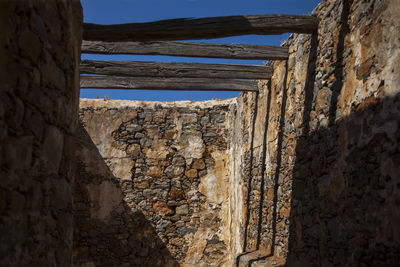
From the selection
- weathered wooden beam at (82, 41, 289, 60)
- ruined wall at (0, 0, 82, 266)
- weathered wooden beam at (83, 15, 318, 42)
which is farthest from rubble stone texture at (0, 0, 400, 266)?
weathered wooden beam at (83, 15, 318, 42)

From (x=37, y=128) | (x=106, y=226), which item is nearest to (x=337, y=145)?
(x=37, y=128)

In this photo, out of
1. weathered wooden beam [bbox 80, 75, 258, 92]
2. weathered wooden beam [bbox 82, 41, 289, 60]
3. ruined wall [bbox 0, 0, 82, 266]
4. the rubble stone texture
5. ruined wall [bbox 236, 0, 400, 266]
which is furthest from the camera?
weathered wooden beam [bbox 80, 75, 258, 92]

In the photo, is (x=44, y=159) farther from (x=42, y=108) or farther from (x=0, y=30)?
(x=0, y=30)

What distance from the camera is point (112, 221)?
665 centimetres

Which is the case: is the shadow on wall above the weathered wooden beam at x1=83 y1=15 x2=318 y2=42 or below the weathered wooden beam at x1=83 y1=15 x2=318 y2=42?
below

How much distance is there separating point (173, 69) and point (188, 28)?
1.74 m

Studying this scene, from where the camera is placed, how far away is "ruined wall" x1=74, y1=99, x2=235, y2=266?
662cm

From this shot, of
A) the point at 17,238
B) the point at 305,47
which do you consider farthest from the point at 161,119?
the point at 17,238

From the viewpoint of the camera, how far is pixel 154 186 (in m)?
6.87

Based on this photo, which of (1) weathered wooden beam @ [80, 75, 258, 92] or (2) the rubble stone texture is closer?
(2) the rubble stone texture

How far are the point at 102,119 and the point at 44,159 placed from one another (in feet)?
17.5

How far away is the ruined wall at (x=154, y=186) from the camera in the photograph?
6621mm

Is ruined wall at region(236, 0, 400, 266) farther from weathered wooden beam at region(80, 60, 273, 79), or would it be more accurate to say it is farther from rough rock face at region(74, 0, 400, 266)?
weathered wooden beam at region(80, 60, 273, 79)

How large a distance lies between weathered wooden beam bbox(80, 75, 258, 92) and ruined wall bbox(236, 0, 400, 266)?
0.96m
